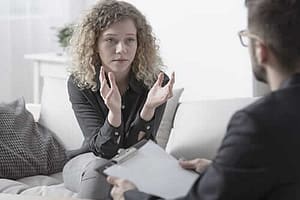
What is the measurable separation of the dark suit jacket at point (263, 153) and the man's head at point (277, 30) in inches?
1.5

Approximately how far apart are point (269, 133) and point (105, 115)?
1.36m

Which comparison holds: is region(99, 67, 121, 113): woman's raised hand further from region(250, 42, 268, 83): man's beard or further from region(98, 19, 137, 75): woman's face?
region(250, 42, 268, 83): man's beard

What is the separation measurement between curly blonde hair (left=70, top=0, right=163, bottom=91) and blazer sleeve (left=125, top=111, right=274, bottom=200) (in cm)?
132

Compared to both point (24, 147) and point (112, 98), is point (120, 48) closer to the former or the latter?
point (112, 98)

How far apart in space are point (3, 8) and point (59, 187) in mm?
1904

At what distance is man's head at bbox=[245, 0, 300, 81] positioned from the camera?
104 cm

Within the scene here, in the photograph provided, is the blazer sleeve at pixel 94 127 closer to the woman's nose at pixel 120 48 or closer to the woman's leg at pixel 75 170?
the woman's leg at pixel 75 170

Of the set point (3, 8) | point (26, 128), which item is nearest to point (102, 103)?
point (26, 128)

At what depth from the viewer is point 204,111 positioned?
91.7 inches

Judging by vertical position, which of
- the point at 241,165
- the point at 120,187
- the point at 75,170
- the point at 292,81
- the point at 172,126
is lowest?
the point at 75,170

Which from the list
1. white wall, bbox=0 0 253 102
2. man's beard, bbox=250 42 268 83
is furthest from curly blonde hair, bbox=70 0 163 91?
man's beard, bbox=250 42 268 83

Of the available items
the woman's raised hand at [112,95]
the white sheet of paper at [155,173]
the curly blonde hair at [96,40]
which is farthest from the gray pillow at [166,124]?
the white sheet of paper at [155,173]

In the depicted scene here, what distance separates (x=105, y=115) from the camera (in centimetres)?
233

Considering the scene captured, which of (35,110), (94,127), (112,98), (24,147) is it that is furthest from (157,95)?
(35,110)
